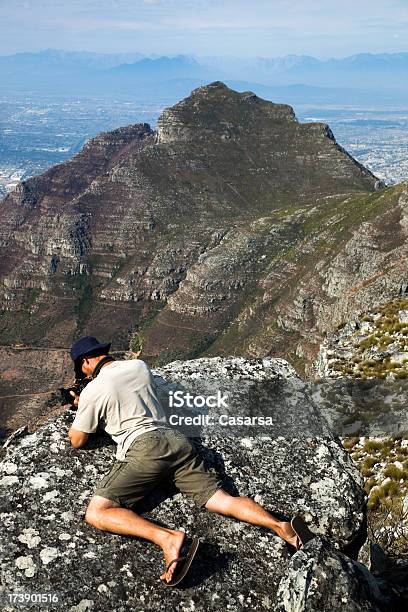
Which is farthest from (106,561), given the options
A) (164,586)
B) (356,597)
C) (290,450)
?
(290,450)

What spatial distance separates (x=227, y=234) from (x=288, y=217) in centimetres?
2281

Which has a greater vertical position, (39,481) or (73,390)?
(73,390)

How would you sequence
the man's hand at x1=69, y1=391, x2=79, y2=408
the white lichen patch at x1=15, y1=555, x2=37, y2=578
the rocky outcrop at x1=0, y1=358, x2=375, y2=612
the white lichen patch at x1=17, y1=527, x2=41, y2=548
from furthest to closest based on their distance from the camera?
the man's hand at x1=69, y1=391, x2=79, y2=408
the white lichen patch at x1=17, y1=527, x2=41, y2=548
the white lichen patch at x1=15, y1=555, x2=37, y2=578
the rocky outcrop at x1=0, y1=358, x2=375, y2=612

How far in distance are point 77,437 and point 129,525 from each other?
1.72m

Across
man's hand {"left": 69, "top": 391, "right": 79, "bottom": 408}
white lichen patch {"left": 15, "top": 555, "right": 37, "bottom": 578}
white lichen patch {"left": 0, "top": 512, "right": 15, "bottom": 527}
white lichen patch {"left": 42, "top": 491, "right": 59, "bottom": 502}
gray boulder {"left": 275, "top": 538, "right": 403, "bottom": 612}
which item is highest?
man's hand {"left": 69, "top": 391, "right": 79, "bottom": 408}

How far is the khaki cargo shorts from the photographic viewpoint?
7012 mm

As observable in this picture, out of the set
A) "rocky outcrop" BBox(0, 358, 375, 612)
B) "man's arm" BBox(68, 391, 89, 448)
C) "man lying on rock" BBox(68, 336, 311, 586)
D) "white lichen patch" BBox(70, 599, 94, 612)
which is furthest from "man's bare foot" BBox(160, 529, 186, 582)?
"man's arm" BBox(68, 391, 89, 448)

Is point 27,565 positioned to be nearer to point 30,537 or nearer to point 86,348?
point 30,537

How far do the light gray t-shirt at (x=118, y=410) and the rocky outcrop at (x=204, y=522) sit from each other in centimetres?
46

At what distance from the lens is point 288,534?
6645 millimetres

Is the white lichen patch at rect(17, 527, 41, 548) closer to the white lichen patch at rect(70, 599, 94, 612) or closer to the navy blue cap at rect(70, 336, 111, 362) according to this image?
the white lichen patch at rect(70, 599, 94, 612)

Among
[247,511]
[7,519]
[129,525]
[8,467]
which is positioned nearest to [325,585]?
[247,511]
